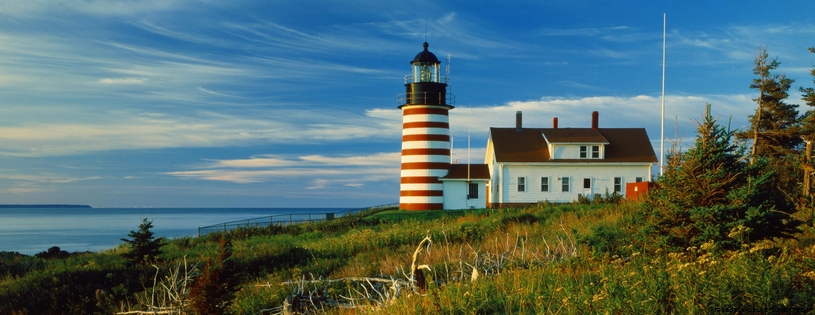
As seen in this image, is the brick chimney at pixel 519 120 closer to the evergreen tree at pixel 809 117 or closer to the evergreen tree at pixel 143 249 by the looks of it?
the evergreen tree at pixel 809 117

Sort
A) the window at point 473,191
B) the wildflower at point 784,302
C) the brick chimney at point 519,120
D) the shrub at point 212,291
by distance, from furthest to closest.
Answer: the brick chimney at point 519,120 < the window at point 473,191 < the shrub at point 212,291 < the wildflower at point 784,302

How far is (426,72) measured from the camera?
4131 centimetres

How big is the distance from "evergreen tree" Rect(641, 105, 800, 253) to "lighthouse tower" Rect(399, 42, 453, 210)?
1138 inches

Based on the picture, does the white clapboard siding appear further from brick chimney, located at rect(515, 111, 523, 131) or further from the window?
brick chimney, located at rect(515, 111, 523, 131)

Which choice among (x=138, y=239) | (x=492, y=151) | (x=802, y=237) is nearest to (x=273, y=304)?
(x=802, y=237)

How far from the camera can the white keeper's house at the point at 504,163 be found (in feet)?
134

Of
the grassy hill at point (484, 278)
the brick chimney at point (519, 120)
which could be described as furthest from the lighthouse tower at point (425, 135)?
the grassy hill at point (484, 278)

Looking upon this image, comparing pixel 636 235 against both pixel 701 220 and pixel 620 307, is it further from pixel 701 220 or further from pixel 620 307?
pixel 620 307

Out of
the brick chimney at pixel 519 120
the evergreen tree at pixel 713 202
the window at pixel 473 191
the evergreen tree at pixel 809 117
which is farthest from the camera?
the brick chimney at pixel 519 120

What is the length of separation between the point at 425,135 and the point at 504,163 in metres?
5.30

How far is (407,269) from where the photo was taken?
43.2ft

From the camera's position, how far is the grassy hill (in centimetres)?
613

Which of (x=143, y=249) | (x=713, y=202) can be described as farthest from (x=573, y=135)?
(x=713, y=202)

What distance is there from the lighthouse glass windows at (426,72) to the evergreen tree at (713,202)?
2986cm
